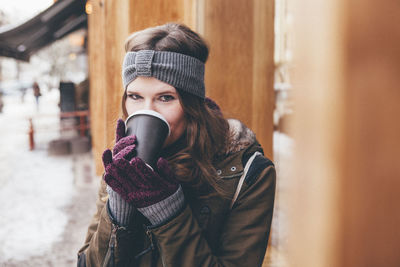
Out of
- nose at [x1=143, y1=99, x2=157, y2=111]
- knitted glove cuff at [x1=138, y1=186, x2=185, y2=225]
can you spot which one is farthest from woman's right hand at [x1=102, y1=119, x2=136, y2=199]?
nose at [x1=143, y1=99, x2=157, y2=111]

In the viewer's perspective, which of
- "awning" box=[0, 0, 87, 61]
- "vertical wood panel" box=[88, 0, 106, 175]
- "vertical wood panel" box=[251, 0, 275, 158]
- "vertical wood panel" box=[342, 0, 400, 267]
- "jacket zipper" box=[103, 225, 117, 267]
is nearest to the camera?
"vertical wood panel" box=[342, 0, 400, 267]

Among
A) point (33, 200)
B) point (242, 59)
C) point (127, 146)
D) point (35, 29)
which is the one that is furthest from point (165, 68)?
point (35, 29)

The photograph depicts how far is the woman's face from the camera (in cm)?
136

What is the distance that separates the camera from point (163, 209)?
1.17 m

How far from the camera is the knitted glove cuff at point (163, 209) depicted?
1.17m

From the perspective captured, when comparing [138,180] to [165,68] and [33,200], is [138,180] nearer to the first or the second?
[165,68]

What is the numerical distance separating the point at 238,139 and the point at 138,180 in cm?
49

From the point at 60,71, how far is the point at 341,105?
36421 millimetres

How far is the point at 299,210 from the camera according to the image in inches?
15.5

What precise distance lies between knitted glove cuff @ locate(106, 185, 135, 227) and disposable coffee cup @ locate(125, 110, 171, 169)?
0.17m

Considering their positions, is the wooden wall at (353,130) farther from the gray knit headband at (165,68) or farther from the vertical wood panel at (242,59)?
the vertical wood panel at (242,59)

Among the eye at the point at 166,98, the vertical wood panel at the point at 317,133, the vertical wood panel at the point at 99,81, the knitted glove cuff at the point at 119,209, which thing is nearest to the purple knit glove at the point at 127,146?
the knitted glove cuff at the point at 119,209

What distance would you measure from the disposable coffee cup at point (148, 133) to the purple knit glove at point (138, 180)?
0.05 metres

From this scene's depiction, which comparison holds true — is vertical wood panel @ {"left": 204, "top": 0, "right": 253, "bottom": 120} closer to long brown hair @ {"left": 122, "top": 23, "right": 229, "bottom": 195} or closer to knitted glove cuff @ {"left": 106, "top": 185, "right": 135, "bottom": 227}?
long brown hair @ {"left": 122, "top": 23, "right": 229, "bottom": 195}
